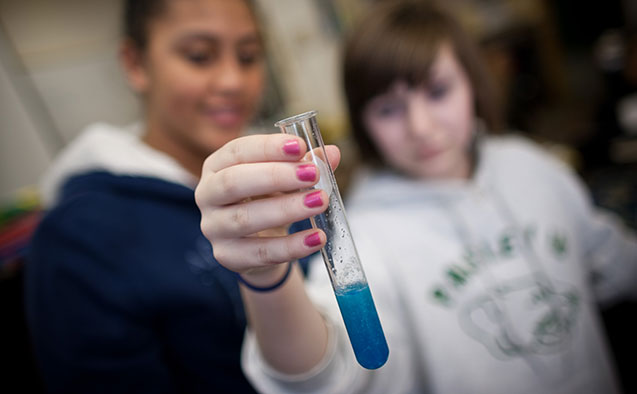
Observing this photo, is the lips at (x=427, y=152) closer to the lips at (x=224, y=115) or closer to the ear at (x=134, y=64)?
the lips at (x=224, y=115)

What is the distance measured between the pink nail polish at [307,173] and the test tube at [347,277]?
0.02 metres

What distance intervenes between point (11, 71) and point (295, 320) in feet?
8.56

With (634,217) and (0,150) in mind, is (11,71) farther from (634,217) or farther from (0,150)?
(634,217)

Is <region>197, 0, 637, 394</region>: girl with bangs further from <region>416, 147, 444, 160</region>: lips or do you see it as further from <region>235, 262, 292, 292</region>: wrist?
<region>235, 262, 292, 292</region>: wrist

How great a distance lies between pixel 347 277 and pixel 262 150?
146mm

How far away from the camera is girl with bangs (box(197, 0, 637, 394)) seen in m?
0.70

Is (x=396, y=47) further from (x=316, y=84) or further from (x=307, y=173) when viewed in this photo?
(x=316, y=84)

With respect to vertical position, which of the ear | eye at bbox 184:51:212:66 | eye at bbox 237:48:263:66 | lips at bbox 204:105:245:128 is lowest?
lips at bbox 204:105:245:128

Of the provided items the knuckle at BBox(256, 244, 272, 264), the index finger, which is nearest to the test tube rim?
the index finger

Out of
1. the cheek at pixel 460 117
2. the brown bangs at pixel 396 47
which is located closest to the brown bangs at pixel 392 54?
the brown bangs at pixel 396 47

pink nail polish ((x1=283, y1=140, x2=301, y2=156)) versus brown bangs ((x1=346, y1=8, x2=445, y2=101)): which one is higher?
brown bangs ((x1=346, y1=8, x2=445, y2=101))

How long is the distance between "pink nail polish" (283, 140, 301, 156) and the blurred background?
1.24 feet

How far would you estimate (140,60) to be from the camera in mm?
765

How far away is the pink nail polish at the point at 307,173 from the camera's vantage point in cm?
30
